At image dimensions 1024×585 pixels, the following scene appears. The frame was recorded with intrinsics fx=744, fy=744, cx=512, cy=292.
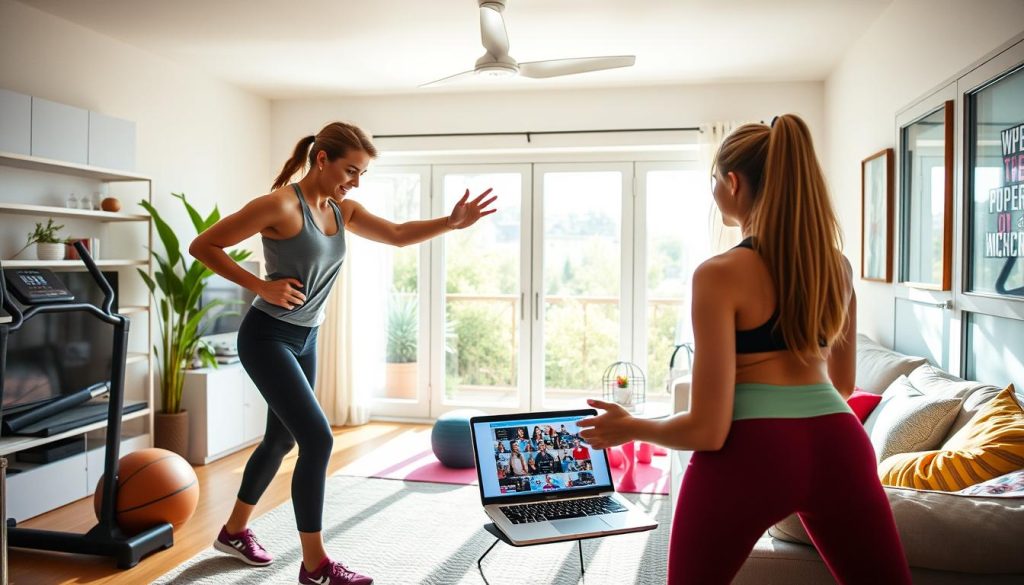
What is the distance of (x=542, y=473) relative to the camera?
2086mm

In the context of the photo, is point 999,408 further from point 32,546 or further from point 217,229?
point 32,546

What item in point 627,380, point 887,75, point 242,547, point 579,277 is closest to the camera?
point 242,547

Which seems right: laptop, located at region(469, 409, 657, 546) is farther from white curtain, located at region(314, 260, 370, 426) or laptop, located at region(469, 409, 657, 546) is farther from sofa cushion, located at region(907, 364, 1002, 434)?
white curtain, located at region(314, 260, 370, 426)

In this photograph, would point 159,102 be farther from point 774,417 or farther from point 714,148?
point 774,417

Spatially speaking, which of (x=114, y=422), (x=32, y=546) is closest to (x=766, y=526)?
(x=114, y=422)

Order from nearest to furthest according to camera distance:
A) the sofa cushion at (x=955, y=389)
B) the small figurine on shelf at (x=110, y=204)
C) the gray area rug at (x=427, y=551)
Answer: the sofa cushion at (x=955, y=389) < the gray area rug at (x=427, y=551) < the small figurine on shelf at (x=110, y=204)

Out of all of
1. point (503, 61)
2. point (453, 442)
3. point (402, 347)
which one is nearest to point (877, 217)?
point (503, 61)

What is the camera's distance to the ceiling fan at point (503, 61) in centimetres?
323

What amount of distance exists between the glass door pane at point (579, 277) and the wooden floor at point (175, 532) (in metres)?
1.55

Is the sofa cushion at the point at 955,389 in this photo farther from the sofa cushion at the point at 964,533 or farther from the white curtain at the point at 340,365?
the white curtain at the point at 340,365

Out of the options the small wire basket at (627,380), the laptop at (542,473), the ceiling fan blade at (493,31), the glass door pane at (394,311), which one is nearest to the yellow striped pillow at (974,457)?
the laptop at (542,473)

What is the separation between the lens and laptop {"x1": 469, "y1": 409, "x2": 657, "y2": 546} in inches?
76.5

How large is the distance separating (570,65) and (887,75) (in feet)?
5.20

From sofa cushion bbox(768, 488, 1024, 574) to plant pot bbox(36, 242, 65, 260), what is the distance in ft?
12.0
